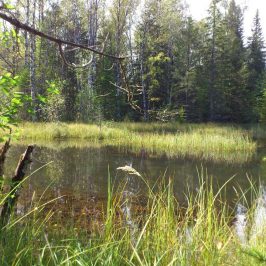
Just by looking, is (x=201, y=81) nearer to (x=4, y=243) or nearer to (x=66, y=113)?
(x=66, y=113)

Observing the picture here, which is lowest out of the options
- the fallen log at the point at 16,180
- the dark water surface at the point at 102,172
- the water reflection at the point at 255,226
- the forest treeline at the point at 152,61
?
the dark water surface at the point at 102,172

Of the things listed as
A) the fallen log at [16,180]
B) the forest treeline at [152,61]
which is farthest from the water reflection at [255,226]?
the forest treeline at [152,61]

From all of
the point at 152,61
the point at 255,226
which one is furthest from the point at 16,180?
the point at 152,61

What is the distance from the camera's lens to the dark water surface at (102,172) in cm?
711

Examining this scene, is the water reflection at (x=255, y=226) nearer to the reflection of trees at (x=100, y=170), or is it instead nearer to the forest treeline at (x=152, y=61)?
the reflection of trees at (x=100, y=170)

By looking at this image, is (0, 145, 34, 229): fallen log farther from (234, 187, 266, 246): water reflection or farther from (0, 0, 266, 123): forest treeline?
(0, 0, 266, 123): forest treeline

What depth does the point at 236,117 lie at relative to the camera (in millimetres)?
30906

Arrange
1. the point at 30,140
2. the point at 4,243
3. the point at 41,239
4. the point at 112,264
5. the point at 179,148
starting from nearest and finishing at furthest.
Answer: the point at 112,264
the point at 4,243
the point at 41,239
the point at 179,148
the point at 30,140

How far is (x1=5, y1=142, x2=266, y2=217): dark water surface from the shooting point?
7.11 m

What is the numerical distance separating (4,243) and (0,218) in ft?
0.74

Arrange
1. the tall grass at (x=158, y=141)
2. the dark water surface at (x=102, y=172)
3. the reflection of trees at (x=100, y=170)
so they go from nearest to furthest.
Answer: the dark water surface at (x=102, y=172), the reflection of trees at (x=100, y=170), the tall grass at (x=158, y=141)

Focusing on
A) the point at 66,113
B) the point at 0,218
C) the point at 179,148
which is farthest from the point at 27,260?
the point at 66,113

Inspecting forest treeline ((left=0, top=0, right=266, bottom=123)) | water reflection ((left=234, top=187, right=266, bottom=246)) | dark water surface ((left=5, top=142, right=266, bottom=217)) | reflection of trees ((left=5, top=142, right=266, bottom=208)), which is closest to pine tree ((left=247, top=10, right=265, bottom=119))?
forest treeline ((left=0, top=0, right=266, bottom=123))

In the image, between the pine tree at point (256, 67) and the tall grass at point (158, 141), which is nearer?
the tall grass at point (158, 141)
